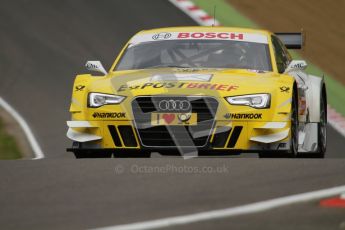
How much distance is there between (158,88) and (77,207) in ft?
13.4

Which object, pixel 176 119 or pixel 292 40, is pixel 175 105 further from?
pixel 292 40

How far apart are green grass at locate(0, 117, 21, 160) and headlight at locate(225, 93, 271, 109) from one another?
→ 4211 mm

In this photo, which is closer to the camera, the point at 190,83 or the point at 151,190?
the point at 151,190

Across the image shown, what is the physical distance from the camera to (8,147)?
14.4 m

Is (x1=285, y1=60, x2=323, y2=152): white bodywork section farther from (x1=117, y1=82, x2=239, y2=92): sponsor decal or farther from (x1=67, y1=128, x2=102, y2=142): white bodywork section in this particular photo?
(x1=67, y1=128, x2=102, y2=142): white bodywork section

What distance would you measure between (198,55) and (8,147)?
3.49 m

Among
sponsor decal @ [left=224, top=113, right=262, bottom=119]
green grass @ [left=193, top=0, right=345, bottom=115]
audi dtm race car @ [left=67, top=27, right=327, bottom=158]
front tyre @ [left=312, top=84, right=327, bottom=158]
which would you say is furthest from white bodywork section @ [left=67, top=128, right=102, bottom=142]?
green grass @ [left=193, top=0, right=345, bottom=115]

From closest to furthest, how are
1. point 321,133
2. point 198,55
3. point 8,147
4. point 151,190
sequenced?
point 151,190 < point 198,55 < point 321,133 < point 8,147

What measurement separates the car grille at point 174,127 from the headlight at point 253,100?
0.56ft

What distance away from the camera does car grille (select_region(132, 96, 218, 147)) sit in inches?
407

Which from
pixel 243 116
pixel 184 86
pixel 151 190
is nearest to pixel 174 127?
pixel 184 86

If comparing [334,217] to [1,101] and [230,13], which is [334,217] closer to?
[1,101]

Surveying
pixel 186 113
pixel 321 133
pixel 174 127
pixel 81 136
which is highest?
pixel 186 113

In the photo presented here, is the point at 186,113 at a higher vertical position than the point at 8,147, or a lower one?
higher
